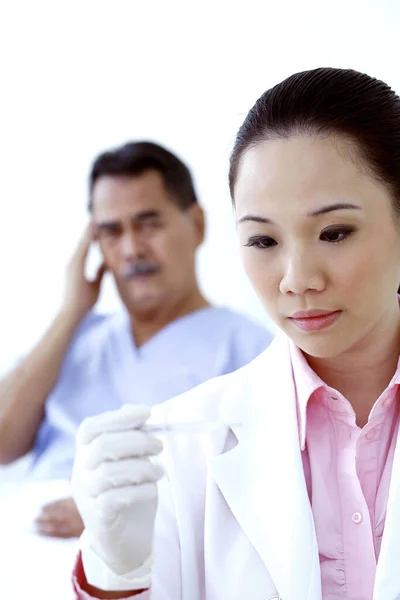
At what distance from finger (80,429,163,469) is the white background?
150 centimetres

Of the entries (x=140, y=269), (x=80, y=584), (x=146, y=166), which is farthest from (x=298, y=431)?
(x=146, y=166)

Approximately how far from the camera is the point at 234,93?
2.26 meters

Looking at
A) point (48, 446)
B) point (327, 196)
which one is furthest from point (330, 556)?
point (48, 446)

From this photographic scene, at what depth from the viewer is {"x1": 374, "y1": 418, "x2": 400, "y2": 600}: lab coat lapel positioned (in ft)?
2.66

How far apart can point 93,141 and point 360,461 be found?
70.2 inches

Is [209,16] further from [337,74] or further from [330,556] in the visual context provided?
[330,556]

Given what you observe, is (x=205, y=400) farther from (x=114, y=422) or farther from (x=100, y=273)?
(x=100, y=273)

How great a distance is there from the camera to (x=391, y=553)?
2.71 feet

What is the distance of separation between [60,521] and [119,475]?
2.58 ft

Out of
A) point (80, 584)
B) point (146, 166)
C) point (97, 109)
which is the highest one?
point (97, 109)

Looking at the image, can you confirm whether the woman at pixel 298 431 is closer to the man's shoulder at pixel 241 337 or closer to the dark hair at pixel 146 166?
the man's shoulder at pixel 241 337

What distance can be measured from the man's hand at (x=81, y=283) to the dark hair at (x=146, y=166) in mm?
144

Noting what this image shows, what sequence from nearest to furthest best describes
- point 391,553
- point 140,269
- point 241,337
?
point 391,553, point 241,337, point 140,269

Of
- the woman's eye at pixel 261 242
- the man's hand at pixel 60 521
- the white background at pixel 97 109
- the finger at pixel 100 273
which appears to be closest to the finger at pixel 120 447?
the woman's eye at pixel 261 242
